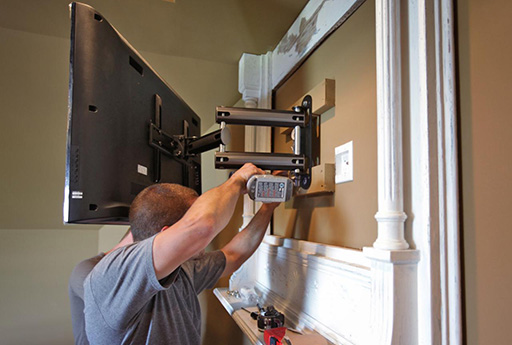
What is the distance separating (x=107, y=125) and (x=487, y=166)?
80 centimetres

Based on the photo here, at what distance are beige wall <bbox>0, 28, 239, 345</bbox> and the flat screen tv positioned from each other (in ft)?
4.17

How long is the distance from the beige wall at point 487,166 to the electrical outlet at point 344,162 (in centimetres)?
38

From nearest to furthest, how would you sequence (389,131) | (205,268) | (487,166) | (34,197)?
(487,166)
(389,131)
(205,268)
(34,197)

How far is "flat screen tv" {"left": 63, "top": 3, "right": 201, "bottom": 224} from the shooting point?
2.38 feet

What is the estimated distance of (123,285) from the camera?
2.73ft

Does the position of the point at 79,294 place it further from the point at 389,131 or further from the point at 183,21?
the point at 183,21

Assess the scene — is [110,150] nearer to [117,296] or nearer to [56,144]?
[117,296]

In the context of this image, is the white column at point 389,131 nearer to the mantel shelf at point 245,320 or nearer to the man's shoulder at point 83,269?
the mantel shelf at point 245,320

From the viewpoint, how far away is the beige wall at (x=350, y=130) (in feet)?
3.15

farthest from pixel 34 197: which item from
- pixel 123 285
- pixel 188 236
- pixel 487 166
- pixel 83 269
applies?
pixel 487 166

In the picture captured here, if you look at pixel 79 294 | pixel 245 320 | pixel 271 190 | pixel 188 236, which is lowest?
pixel 245 320

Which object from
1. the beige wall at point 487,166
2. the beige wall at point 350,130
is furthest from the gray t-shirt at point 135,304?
the beige wall at point 487,166

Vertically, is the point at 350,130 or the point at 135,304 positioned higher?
the point at 350,130

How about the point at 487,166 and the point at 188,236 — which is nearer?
the point at 487,166
